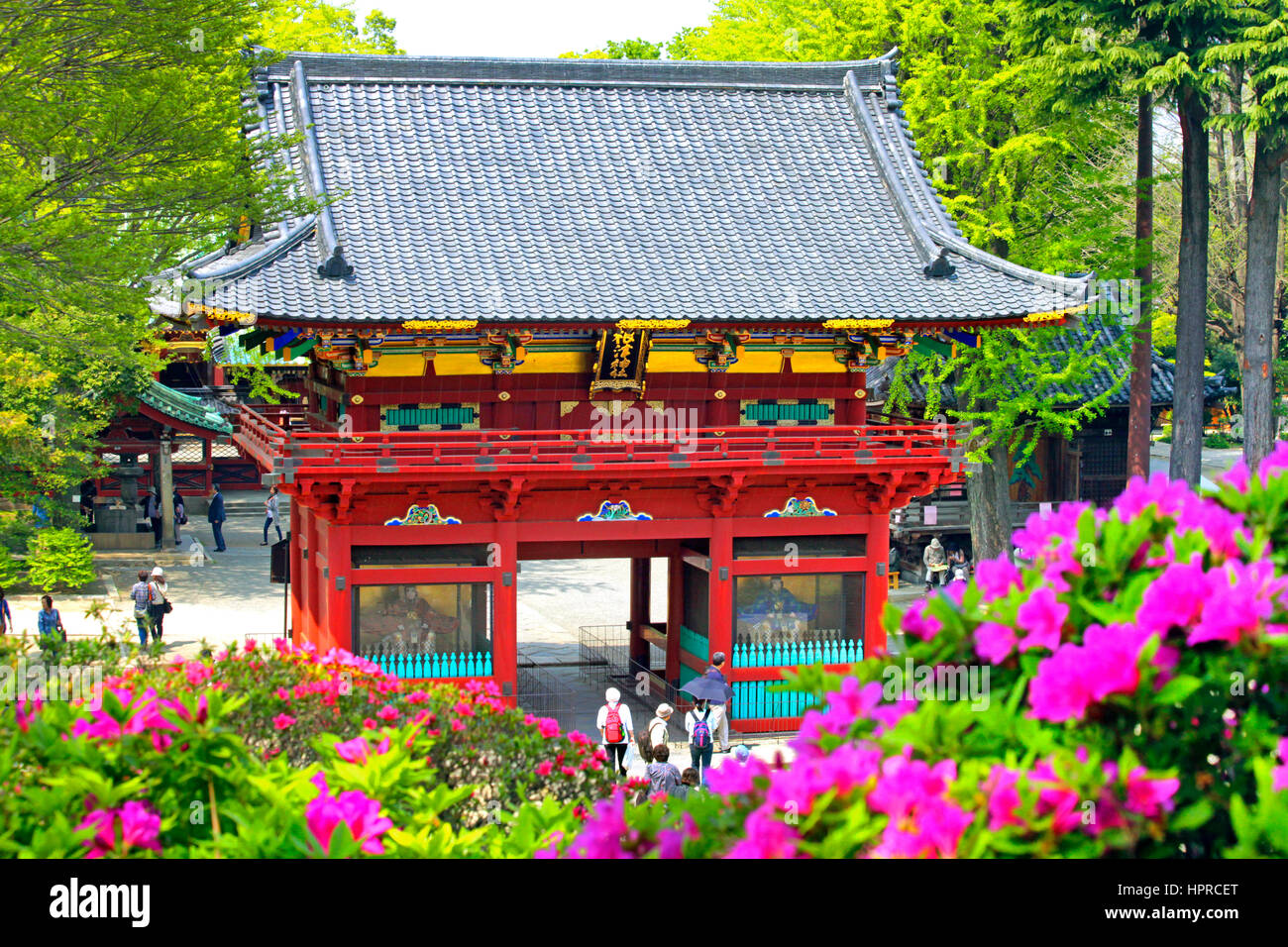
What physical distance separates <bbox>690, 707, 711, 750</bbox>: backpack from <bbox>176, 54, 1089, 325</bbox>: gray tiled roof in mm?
5985

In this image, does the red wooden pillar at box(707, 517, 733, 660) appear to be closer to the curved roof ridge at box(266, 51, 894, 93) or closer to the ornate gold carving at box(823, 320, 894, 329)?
the ornate gold carving at box(823, 320, 894, 329)

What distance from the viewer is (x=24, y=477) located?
1220 inches

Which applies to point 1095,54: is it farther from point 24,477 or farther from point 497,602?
point 24,477

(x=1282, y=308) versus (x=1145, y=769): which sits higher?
(x=1282, y=308)

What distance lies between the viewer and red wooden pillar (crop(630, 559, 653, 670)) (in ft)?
85.7

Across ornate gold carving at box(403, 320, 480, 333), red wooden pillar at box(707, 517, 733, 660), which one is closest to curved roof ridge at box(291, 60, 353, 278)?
ornate gold carving at box(403, 320, 480, 333)

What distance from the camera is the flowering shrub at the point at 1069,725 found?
4.90 m

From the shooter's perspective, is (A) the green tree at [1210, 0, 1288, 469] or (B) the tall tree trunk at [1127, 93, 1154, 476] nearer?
(A) the green tree at [1210, 0, 1288, 469]

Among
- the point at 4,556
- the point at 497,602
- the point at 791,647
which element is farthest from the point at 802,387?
the point at 4,556

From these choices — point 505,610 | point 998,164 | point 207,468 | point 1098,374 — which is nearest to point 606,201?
point 505,610

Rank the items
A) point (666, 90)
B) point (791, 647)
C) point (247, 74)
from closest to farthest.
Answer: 1. point (791, 647)
2. point (247, 74)
3. point (666, 90)

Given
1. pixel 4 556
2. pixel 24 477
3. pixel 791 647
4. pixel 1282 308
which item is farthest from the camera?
pixel 1282 308

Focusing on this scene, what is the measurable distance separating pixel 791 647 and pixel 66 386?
19.8 meters

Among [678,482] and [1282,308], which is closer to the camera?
[678,482]
